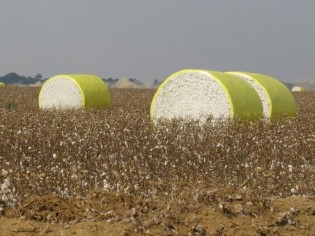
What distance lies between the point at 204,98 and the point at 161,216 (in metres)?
8.09

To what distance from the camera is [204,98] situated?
1278 cm

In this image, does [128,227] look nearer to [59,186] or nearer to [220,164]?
[59,186]

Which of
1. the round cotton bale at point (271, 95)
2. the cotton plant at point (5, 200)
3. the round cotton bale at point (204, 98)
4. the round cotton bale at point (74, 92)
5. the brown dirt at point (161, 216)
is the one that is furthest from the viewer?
the round cotton bale at point (74, 92)

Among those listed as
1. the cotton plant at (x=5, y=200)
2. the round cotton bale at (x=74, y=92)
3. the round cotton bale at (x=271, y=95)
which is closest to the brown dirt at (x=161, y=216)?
the cotton plant at (x=5, y=200)

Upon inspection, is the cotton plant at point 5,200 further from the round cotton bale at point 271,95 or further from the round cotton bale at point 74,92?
the round cotton bale at point 74,92

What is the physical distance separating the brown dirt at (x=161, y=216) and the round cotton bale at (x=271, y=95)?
8.12m

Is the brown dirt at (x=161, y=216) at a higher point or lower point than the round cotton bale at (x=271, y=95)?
lower

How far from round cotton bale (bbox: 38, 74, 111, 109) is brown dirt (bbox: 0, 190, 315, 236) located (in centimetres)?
1245

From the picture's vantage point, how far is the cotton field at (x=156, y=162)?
568 cm

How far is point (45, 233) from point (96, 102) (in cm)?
1369

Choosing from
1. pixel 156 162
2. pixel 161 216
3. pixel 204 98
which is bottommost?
pixel 156 162

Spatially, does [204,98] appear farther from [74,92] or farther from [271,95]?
[74,92]

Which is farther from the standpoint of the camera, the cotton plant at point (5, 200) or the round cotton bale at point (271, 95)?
the round cotton bale at point (271, 95)

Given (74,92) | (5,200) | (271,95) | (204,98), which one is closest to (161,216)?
(5,200)
